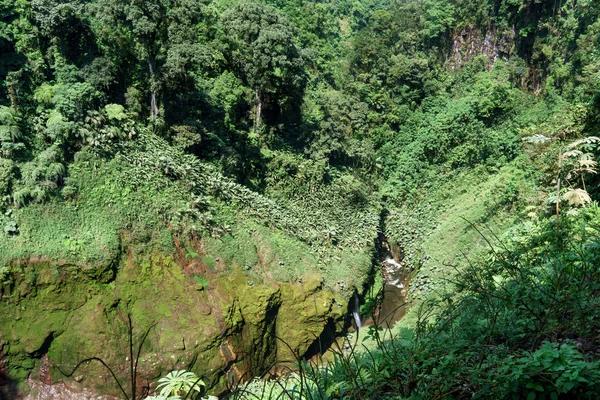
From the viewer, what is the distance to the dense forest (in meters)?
4.17

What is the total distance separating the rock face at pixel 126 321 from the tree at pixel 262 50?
961 centimetres

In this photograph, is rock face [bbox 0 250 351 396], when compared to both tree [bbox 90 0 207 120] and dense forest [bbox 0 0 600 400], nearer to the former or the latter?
dense forest [bbox 0 0 600 400]

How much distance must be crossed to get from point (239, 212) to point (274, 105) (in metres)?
7.85

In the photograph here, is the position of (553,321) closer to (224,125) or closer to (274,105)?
(224,125)

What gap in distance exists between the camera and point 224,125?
1848 centimetres

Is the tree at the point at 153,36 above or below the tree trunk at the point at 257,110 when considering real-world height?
above

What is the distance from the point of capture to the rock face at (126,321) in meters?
10.5

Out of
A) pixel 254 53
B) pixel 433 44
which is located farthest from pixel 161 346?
pixel 433 44

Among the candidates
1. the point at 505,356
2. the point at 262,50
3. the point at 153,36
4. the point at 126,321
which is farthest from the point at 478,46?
the point at 505,356

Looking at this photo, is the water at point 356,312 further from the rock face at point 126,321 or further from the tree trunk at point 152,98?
the tree trunk at point 152,98

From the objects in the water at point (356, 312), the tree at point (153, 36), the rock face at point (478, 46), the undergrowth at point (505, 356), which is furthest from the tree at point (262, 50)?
the rock face at point (478, 46)

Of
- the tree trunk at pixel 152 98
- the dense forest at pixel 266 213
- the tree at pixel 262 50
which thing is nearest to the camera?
the dense forest at pixel 266 213

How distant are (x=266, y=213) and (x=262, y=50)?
720 centimetres

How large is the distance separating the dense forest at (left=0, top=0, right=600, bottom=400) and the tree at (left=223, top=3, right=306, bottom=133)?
105mm
